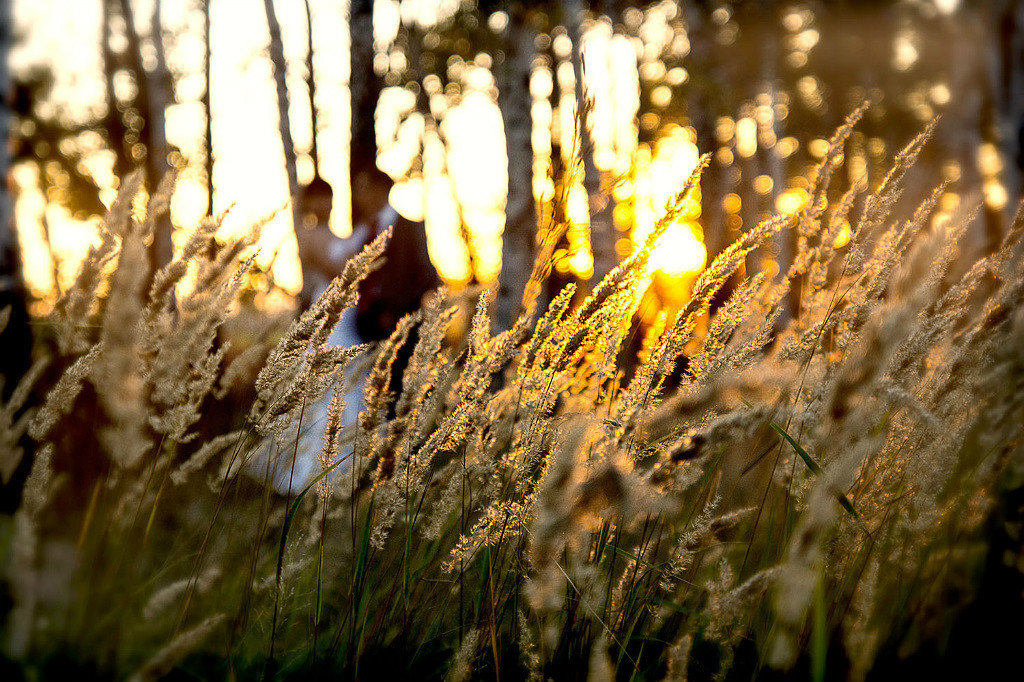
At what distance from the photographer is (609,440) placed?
0.94 meters

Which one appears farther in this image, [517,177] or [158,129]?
[158,129]

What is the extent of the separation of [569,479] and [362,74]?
4.84 m

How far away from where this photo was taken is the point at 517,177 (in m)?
4.86

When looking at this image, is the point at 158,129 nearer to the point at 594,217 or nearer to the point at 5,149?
the point at 5,149

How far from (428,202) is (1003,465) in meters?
11.6

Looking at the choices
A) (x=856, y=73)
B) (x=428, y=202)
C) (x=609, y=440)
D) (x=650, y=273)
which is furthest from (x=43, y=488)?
(x=856, y=73)

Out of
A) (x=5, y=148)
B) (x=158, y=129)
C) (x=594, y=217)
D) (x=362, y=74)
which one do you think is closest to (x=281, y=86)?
(x=158, y=129)

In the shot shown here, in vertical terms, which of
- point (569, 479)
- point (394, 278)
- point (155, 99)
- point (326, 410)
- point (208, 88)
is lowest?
point (569, 479)

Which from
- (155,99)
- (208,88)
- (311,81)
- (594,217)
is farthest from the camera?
(208,88)

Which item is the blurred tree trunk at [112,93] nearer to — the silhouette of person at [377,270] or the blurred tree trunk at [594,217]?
the blurred tree trunk at [594,217]

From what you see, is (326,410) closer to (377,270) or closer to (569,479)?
(569,479)

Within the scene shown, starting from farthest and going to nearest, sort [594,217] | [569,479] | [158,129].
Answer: [158,129] < [594,217] < [569,479]

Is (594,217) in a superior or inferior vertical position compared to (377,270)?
superior

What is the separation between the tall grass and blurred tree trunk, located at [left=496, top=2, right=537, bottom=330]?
3464 millimetres
